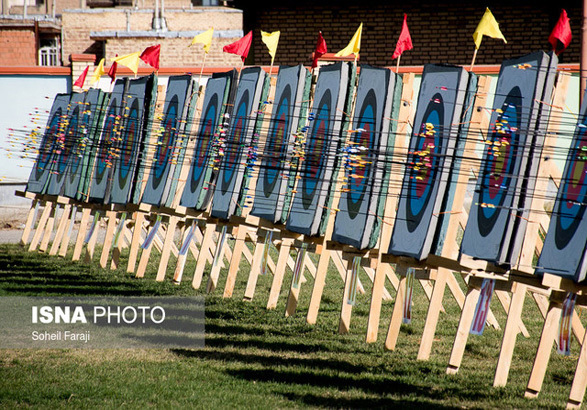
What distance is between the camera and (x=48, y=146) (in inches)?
548

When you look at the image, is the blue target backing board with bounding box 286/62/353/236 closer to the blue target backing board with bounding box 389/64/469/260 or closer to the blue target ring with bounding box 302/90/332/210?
the blue target ring with bounding box 302/90/332/210

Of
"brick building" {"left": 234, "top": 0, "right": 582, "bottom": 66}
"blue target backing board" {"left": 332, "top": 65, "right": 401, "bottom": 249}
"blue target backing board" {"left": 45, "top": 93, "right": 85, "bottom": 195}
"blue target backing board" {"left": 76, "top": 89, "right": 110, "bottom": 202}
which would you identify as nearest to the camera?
"blue target backing board" {"left": 332, "top": 65, "right": 401, "bottom": 249}

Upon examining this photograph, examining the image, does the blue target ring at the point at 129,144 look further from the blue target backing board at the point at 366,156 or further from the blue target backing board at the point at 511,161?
the blue target backing board at the point at 511,161

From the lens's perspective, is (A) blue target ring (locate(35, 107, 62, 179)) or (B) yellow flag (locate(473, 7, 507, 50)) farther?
(A) blue target ring (locate(35, 107, 62, 179))

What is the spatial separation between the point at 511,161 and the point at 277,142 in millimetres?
3173

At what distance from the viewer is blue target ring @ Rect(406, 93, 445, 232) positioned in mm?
6480

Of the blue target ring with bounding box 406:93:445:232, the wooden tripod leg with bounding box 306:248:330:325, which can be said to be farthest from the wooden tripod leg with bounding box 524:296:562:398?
the wooden tripod leg with bounding box 306:248:330:325

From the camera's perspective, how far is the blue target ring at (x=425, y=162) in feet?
21.3

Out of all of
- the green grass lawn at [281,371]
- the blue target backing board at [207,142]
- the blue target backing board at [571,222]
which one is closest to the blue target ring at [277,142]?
the blue target backing board at [207,142]

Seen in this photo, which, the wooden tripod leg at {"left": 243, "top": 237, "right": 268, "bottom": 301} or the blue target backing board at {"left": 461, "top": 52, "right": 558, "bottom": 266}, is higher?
the blue target backing board at {"left": 461, "top": 52, "right": 558, "bottom": 266}

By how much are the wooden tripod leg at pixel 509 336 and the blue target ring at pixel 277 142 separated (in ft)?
10.3

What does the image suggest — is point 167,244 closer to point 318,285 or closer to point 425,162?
point 318,285

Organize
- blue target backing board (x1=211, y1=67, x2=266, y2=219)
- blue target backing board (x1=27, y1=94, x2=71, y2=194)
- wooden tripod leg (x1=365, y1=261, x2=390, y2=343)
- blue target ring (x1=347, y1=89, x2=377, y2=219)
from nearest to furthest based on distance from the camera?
wooden tripod leg (x1=365, y1=261, x2=390, y2=343) < blue target ring (x1=347, y1=89, x2=377, y2=219) < blue target backing board (x1=211, y1=67, x2=266, y2=219) < blue target backing board (x1=27, y1=94, x2=71, y2=194)

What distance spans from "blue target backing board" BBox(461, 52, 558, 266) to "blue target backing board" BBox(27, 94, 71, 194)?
29.1 ft
